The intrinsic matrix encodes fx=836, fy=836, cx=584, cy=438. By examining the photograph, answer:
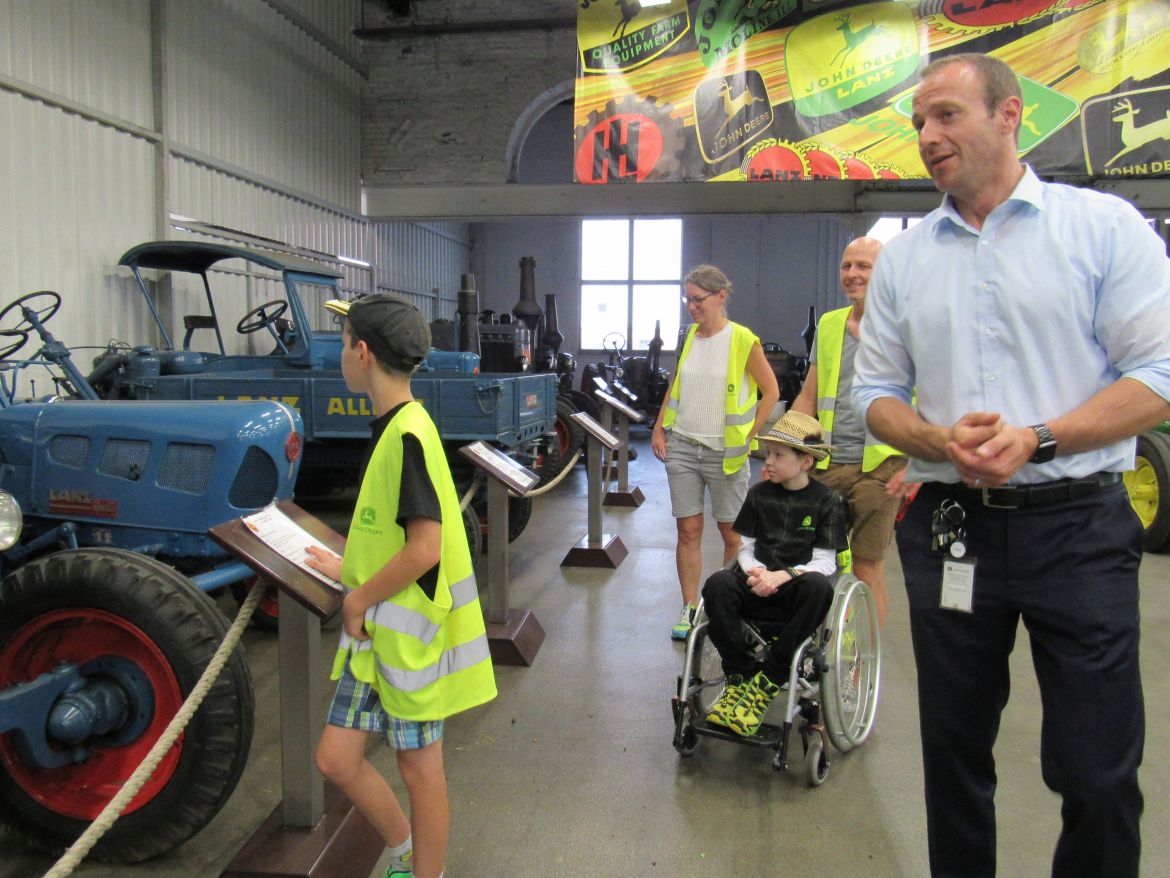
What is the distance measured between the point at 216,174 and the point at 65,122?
75.1 inches

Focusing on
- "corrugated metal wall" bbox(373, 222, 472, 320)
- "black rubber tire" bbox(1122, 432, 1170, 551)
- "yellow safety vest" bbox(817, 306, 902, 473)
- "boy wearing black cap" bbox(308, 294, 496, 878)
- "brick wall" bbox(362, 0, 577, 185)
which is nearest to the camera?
"boy wearing black cap" bbox(308, 294, 496, 878)

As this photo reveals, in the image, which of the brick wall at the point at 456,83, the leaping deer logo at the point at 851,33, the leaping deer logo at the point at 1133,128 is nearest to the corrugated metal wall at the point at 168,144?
the brick wall at the point at 456,83

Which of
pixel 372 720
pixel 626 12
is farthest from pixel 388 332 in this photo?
pixel 626 12

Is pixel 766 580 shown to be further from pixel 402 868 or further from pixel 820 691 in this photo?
pixel 402 868

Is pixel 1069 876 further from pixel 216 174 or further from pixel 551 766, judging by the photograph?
pixel 216 174

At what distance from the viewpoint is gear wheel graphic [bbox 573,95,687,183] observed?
335 inches

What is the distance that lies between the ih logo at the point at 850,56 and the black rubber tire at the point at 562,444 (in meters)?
3.92

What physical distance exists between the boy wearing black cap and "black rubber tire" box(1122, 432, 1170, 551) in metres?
5.32

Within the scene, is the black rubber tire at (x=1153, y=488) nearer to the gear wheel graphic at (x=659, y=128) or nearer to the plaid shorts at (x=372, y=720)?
the gear wheel graphic at (x=659, y=128)

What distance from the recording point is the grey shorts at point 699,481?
3.44 meters

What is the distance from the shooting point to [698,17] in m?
8.47

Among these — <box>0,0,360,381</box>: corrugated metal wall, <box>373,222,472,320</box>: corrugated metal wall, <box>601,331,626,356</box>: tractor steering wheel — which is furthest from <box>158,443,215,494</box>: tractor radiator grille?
<box>601,331,626,356</box>: tractor steering wheel

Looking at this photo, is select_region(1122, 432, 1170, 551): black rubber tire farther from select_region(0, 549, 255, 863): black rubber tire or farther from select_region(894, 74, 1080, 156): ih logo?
select_region(0, 549, 255, 863): black rubber tire

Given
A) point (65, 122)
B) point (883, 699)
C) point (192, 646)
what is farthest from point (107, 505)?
point (65, 122)
